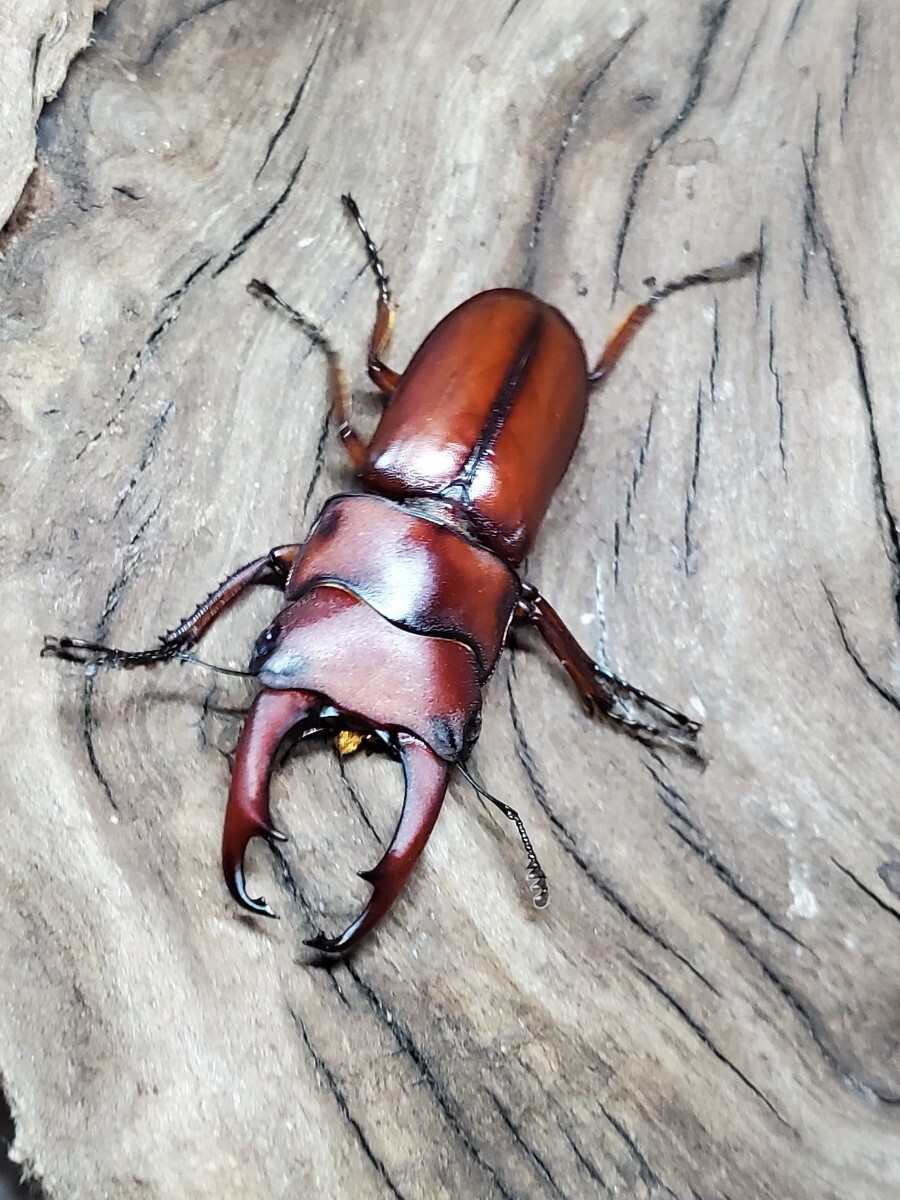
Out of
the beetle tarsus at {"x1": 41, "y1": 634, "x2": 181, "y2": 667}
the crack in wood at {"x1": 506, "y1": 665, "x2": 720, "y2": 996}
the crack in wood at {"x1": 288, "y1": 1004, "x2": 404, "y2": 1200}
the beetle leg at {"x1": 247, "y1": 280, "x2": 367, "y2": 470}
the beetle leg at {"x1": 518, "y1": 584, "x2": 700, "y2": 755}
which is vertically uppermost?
the beetle leg at {"x1": 247, "y1": 280, "x2": 367, "y2": 470}

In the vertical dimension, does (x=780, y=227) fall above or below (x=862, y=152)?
below

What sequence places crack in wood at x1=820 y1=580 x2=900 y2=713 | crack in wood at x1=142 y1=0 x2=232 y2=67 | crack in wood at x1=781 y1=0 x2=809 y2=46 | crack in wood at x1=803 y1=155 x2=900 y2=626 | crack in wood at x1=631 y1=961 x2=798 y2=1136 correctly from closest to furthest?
1. crack in wood at x1=631 y1=961 x2=798 y2=1136
2. crack in wood at x1=820 y1=580 x2=900 y2=713
3. crack in wood at x1=803 y1=155 x2=900 y2=626
4. crack in wood at x1=142 y1=0 x2=232 y2=67
5. crack in wood at x1=781 y1=0 x2=809 y2=46

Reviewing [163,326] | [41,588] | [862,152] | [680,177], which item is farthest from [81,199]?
[862,152]

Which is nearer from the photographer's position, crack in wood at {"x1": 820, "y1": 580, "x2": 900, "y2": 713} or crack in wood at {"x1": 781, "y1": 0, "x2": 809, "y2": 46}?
crack in wood at {"x1": 820, "y1": 580, "x2": 900, "y2": 713}

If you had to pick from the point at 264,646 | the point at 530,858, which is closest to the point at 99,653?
the point at 264,646

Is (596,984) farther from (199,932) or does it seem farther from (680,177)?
(680,177)

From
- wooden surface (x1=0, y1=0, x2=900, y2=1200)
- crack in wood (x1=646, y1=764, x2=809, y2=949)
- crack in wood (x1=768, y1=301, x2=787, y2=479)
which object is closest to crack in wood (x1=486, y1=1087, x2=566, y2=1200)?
wooden surface (x1=0, y1=0, x2=900, y2=1200)

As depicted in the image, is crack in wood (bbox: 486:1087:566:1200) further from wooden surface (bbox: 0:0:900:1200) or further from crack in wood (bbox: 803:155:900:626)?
crack in wood (bbox: 803:155:900:626)
